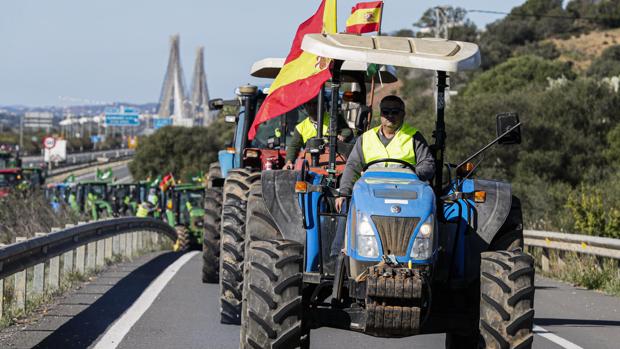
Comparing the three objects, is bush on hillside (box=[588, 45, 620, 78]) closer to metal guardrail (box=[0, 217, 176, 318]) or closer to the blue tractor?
metal guardrail (box=[0, 217, 176, 318])

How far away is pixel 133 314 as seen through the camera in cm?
1362

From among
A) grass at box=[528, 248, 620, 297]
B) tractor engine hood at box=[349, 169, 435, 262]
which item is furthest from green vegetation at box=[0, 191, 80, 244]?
tractor engine hood at box=[349, 169, 435, 262]

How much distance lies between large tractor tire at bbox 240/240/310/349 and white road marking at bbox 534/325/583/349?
3.80m

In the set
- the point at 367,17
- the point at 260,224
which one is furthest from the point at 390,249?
the point at 367,17

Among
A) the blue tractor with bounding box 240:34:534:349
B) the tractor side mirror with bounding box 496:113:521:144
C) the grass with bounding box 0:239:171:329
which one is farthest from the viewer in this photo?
the grass with bounding box 0:239:171:329

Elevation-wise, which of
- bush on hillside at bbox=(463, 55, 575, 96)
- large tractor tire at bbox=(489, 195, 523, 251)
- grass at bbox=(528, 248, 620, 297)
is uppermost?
bush on hillside at bbox=(463, 55, 575, 96)

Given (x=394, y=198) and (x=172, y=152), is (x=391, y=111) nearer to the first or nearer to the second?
(x=394, y=198)

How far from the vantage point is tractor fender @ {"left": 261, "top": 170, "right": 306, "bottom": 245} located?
9.87 metres

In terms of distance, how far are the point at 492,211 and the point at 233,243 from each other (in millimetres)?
4455

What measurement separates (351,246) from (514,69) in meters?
75.7

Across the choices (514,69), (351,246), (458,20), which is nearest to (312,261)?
(351,246)

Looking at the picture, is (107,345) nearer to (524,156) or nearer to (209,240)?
(209,240)

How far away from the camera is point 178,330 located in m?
12.4

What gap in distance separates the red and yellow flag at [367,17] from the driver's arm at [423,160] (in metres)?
2.31
